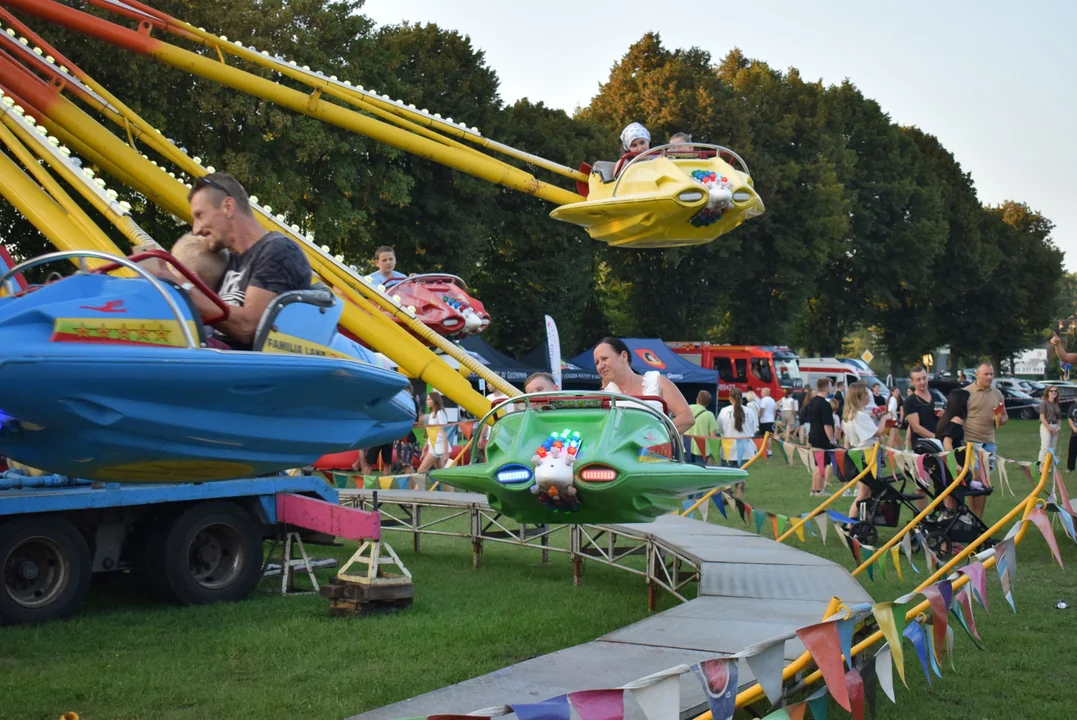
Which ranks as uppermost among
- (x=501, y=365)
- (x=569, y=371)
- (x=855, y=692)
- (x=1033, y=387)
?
(x=501, y=365)

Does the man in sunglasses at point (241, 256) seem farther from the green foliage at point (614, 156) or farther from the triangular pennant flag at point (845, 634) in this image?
the green foliage at point (614, 156)

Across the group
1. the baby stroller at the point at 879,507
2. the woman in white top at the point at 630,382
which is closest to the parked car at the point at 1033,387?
the baby stroller at the point at 879,507

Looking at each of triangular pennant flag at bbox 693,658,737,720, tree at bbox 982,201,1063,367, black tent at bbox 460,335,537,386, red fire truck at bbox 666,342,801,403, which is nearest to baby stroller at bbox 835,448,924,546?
triangular pennant flag at bbox 693,658,737,720

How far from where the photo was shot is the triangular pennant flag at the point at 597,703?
158 inches

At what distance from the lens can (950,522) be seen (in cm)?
1109

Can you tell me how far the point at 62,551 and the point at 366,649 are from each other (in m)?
2.55

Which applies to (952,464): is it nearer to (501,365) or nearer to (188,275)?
(188,275)

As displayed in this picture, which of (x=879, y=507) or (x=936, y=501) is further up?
(x=936, y=501)

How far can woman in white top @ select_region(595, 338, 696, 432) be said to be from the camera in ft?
25.8

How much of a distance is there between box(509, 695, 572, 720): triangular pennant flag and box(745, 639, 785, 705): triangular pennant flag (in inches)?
36.4

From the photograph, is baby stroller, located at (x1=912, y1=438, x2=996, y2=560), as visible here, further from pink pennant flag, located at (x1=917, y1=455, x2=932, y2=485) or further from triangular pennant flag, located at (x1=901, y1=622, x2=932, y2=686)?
triangular pennant flag, located at (x1=901, y1=622, x2=932, y2=686)

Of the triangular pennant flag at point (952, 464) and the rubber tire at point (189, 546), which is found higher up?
the triangular pennant flag at point (952, 464)

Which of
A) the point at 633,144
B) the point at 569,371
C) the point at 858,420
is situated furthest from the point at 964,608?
the point at 569,371

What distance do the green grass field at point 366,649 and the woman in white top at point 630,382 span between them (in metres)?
1.97
